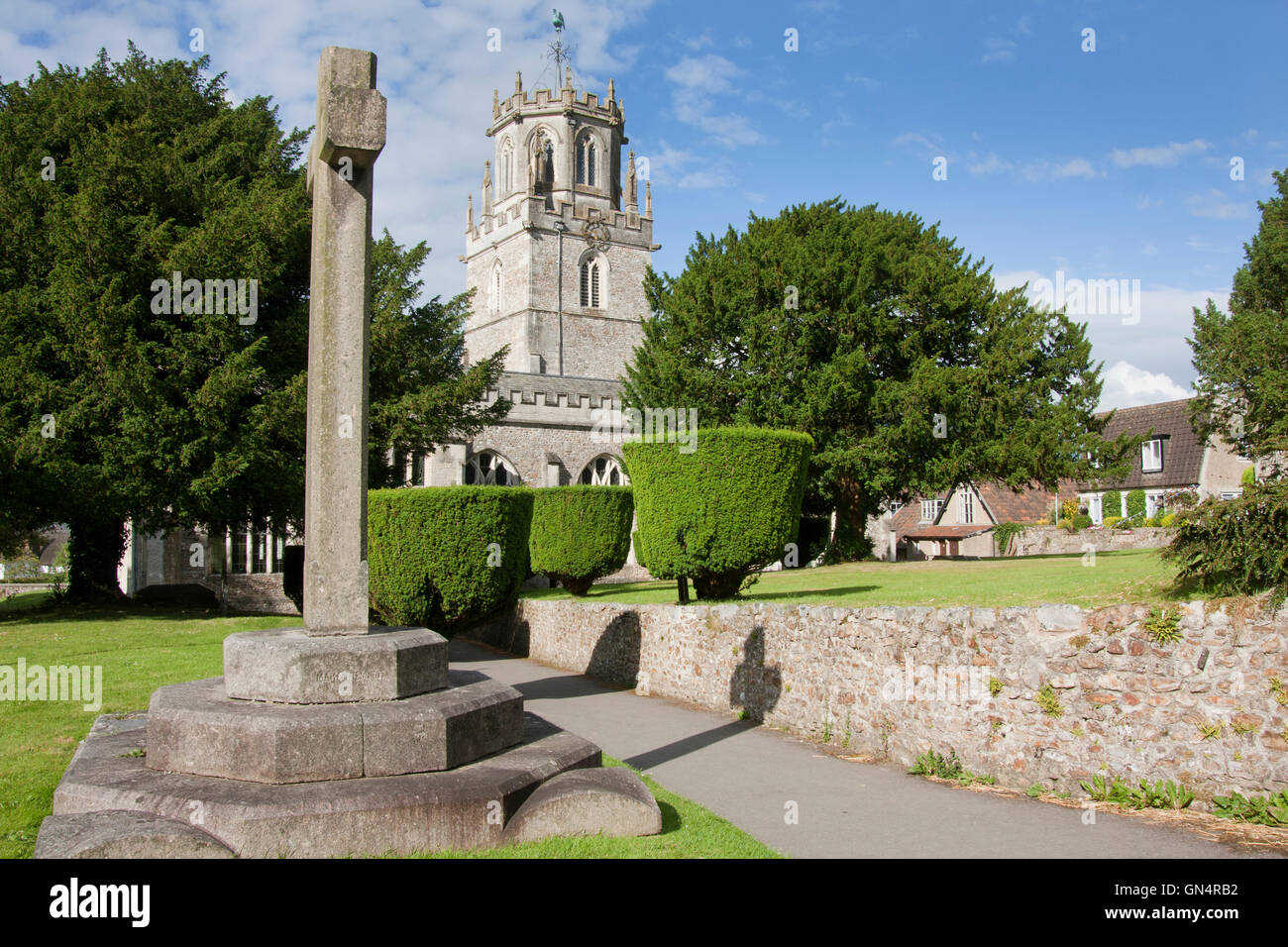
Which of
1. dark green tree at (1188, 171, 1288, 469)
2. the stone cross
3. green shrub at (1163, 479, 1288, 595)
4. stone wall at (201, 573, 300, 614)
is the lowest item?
stone wall at (201, 573, 300, 614)

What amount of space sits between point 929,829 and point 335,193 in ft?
18.5

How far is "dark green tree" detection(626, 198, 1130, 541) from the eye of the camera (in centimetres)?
2520

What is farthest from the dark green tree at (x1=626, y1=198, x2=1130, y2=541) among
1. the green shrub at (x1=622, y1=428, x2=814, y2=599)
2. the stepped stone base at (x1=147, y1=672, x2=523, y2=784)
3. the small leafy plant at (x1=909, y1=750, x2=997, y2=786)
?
the stepped stone base at (x1=147, y1=672, x2=523, y2=784)

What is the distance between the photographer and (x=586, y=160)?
51.4 metres

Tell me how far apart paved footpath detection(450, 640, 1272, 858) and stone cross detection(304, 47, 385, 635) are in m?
3.01

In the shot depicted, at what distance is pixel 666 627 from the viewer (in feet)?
40.1

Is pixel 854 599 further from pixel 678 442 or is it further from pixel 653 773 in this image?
pixel 653 773

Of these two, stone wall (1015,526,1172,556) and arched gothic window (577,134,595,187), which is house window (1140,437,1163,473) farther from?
arched gothic window (577,134,595,187)

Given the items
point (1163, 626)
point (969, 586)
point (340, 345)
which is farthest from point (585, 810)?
point (969, 586)

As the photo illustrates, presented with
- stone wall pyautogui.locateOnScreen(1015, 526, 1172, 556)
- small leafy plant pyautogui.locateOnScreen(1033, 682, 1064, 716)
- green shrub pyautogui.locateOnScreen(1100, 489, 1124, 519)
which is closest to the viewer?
small leafy plant pyautogui.locateOnScreen(1033, 682, 1064, 716)

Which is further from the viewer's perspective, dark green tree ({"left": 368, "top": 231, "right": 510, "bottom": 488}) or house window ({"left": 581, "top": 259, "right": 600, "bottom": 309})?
house window ({"left": 581, "top": 259, "right": 600, "bottom": 309})

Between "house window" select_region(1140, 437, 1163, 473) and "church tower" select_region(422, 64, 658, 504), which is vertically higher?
"church tower" select_region(422, 64, 658, 504)

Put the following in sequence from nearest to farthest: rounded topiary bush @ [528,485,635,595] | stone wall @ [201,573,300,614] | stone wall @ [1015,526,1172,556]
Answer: rounded topiary bush @ [528,485,635,595]
stone wall @ [201,573,300,614]
stone wall @ [1015,526,1172,556]
